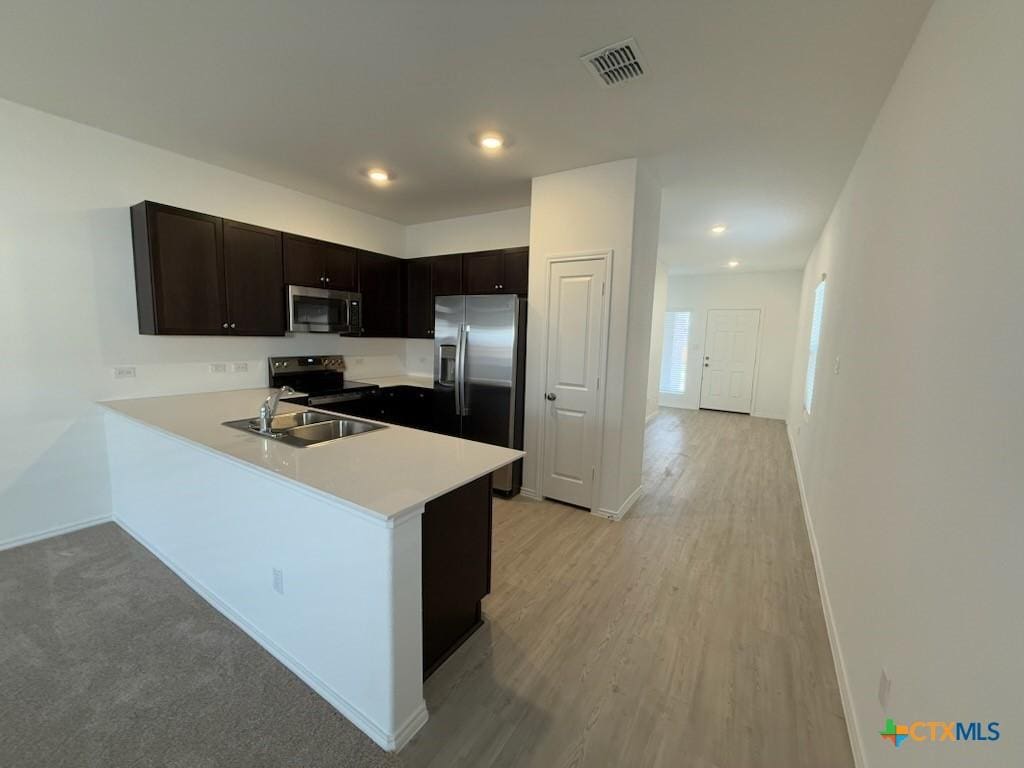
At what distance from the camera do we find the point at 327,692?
1622 millimetres

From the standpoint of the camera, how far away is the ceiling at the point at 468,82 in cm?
169

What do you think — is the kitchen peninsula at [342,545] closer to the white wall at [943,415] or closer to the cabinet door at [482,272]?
the white wall at [943,415]

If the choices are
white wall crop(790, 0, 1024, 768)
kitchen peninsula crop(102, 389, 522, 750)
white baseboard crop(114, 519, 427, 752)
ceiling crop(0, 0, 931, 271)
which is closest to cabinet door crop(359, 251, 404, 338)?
ceiling crop(0, 0, 931, 271)

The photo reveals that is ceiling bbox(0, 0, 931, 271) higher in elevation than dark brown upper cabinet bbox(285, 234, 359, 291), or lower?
higher

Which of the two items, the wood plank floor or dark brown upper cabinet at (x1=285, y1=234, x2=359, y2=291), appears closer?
the wood plank floor

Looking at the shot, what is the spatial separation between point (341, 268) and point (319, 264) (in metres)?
0.24

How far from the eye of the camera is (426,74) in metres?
2.08

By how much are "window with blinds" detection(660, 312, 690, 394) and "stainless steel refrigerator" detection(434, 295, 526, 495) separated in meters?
5.91

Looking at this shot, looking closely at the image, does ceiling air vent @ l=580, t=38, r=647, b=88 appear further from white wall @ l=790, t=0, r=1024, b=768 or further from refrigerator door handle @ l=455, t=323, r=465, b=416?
refrigerator door handle @ l=455, t=323, r=465, b=416

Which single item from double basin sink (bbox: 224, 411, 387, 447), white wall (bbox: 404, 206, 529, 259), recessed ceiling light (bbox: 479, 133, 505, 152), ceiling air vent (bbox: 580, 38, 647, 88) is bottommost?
double basin sink (bbox: 224, 411, 387, 447)

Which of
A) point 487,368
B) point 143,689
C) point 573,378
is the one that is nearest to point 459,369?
point 487,368

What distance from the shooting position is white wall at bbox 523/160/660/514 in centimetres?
304

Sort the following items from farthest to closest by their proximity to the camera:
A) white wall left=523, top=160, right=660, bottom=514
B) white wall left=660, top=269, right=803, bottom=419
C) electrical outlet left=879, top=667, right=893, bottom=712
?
white wall left=660, top=269, right=803, bottom=419 → white wall left=523, top=160, right=660, bottom=514 → electrical outlet left=879, top=667, right=893, bottom=712

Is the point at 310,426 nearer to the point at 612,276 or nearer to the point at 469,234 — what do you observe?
the point at 612,276
